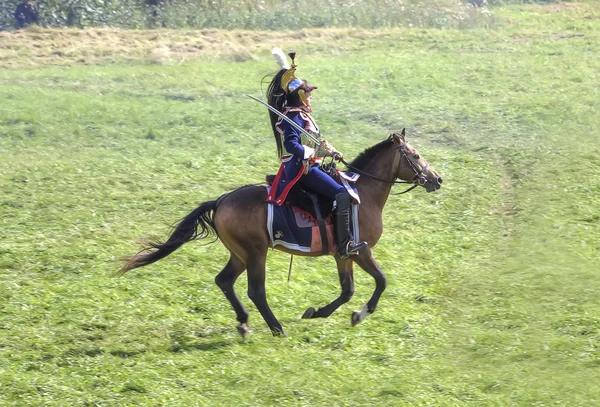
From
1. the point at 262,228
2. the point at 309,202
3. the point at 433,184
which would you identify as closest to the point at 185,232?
the point at 262,228

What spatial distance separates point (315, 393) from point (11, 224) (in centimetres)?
795

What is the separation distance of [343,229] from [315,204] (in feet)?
1.64

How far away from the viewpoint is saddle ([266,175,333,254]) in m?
12.1

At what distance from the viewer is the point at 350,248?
11961mm

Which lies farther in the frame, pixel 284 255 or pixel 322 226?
pixel 284 255

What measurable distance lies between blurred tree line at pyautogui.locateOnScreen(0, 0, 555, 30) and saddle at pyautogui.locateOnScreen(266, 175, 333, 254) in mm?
23922

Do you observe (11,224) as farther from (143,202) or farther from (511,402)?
(511,402)

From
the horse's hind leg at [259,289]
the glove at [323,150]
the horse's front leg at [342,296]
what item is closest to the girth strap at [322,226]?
the horse's front leg at [342,296]

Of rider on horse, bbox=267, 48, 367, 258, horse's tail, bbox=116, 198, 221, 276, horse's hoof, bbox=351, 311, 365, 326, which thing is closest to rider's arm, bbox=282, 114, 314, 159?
rider on horse, bbox=267, 48, 367, 258

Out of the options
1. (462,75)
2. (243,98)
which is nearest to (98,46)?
(243,98)

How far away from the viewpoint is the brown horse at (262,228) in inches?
468

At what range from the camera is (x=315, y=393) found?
1004cm

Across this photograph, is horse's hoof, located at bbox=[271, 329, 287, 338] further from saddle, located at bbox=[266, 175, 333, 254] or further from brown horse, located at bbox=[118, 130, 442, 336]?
saddle, located at bbox=[266, 175, 333, 254]

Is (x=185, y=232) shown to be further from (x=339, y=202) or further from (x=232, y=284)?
(x=339, y=202)
